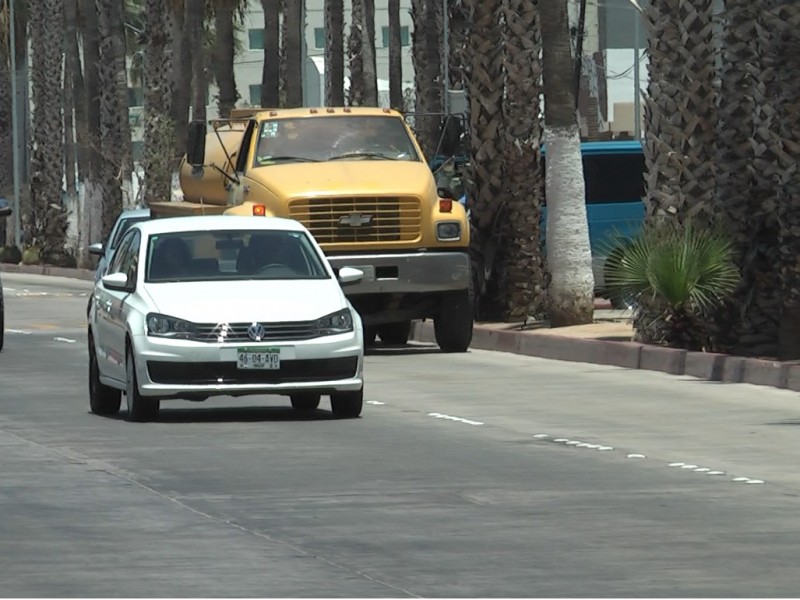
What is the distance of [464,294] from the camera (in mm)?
27266

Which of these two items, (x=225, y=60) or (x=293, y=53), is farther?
(x=225, y=60)

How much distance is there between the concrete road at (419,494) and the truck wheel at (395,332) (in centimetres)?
710

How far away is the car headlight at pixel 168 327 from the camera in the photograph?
60.1 ft

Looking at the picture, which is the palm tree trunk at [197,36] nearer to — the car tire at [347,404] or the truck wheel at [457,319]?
the truck wheel at [457,319]

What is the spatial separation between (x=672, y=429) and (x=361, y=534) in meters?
6.45

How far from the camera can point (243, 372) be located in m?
18.3

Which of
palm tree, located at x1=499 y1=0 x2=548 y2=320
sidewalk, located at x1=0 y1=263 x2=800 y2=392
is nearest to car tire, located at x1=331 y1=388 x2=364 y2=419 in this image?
sidewalk, located at x1=0 y1=263 x2=800 y2=392

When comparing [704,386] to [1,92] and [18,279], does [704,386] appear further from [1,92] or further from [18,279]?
[1,92]

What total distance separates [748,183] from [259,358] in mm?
7747

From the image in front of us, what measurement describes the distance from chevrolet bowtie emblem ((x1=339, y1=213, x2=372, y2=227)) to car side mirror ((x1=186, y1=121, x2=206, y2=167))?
3070 mm

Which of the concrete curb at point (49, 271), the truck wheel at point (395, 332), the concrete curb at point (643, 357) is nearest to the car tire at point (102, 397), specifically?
the concrete curb at point (643, 357)

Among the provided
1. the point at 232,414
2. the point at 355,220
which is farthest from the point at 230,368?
the point at 355,220

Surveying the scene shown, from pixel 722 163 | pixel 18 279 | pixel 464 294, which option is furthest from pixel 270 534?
pixel 18 279

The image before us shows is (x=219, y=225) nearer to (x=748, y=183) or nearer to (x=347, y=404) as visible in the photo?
(x=347, y=404)
